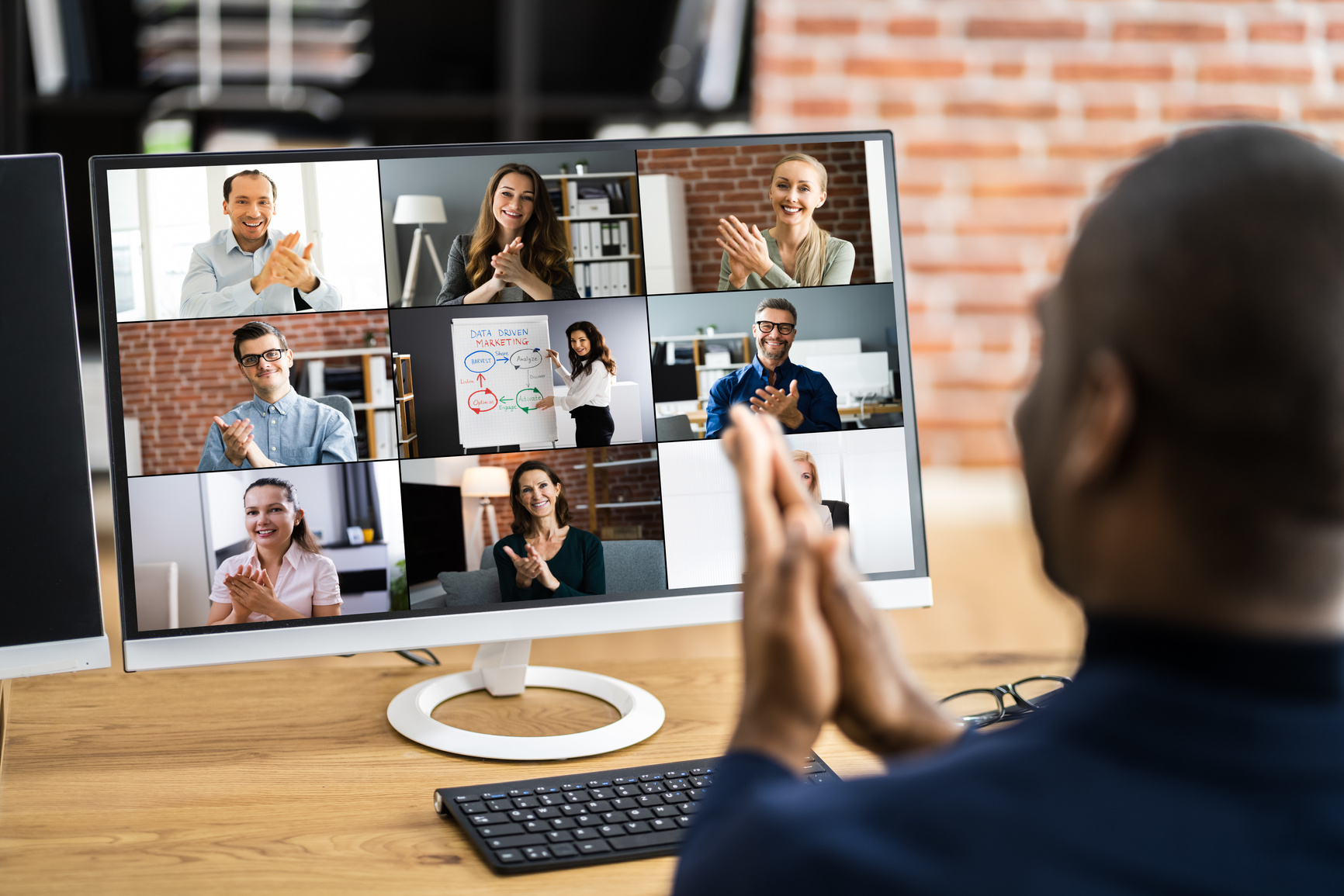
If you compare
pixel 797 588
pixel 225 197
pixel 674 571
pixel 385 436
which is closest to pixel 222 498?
pixel 385 436

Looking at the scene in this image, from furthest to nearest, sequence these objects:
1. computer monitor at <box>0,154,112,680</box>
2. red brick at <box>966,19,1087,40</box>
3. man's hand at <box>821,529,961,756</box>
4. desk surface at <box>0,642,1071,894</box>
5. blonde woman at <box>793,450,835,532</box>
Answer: red brick at <box>966,19,1087,40</box>, blonde woman at <box>793,450,835,532</box>, computer monitor at <box>0,154,112,680</box>, desk surface at <box>0,642,1071,894</box>, man's hand at <box>821,529,961,756</box>

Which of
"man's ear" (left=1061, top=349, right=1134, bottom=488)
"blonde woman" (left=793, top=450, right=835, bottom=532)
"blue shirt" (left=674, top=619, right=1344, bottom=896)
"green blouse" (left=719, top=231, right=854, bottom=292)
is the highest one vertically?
"green blouse" (left=719, top=231, right=854, bottom=292)

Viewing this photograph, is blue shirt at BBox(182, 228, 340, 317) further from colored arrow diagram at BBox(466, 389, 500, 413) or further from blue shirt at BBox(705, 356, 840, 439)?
blue shirt at BBox(705, 356, 840, 439)

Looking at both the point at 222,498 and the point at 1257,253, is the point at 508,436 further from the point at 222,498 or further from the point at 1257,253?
the point at 1257,253

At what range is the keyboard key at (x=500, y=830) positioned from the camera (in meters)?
0.72

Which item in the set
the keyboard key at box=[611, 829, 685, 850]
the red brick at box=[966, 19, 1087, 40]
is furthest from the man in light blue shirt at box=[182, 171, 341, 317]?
the red brick at box=[966, 19, 1087, 40]

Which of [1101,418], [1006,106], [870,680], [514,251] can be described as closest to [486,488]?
[514,251]

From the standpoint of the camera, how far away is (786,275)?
3.02 feet

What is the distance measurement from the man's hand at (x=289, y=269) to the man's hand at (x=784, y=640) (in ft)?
1.79

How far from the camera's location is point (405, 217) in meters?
0.87

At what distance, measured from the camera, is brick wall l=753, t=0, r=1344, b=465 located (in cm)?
217

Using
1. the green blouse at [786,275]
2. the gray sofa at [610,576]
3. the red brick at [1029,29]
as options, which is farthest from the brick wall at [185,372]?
the red brick at [1029,29]

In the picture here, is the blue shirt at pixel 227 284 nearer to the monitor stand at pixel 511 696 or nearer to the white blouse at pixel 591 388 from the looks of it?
the white blouse at pixel 591 388

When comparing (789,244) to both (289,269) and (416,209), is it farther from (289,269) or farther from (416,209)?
(289,269)
